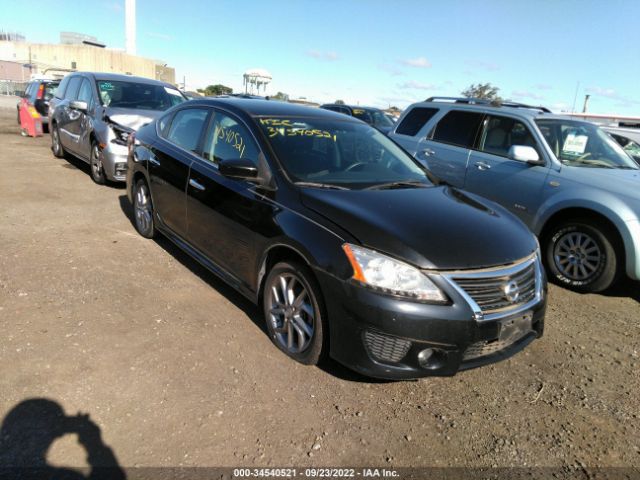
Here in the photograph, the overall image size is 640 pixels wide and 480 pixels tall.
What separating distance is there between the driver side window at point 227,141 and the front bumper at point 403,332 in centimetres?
137

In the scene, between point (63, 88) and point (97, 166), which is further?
point (63, 88)

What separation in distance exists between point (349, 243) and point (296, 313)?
0.70 meters

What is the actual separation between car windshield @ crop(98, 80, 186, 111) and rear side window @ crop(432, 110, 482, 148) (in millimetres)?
4806

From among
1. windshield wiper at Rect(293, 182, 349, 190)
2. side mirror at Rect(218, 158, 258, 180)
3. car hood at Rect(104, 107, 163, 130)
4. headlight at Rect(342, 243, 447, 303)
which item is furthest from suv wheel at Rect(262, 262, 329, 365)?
car hood at Rect(104, 107, 163, 130)

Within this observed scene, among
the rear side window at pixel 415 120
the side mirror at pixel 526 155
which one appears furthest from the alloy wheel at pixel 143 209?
the side mirror at pixel 526 155

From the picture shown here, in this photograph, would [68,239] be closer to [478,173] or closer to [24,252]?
[24,252]

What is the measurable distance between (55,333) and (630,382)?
4153 mm

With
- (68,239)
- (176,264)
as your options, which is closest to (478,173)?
(176,264)

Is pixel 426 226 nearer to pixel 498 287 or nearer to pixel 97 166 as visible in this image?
pixel 498 287

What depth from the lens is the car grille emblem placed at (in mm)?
2848

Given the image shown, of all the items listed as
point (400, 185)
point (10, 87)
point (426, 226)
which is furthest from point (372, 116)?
point (10, 87)

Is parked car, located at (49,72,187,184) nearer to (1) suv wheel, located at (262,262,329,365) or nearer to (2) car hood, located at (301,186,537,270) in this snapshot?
(1) suv wheel, located at (262,262,329,365)

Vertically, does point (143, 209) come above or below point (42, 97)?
below

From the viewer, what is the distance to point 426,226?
298cm
